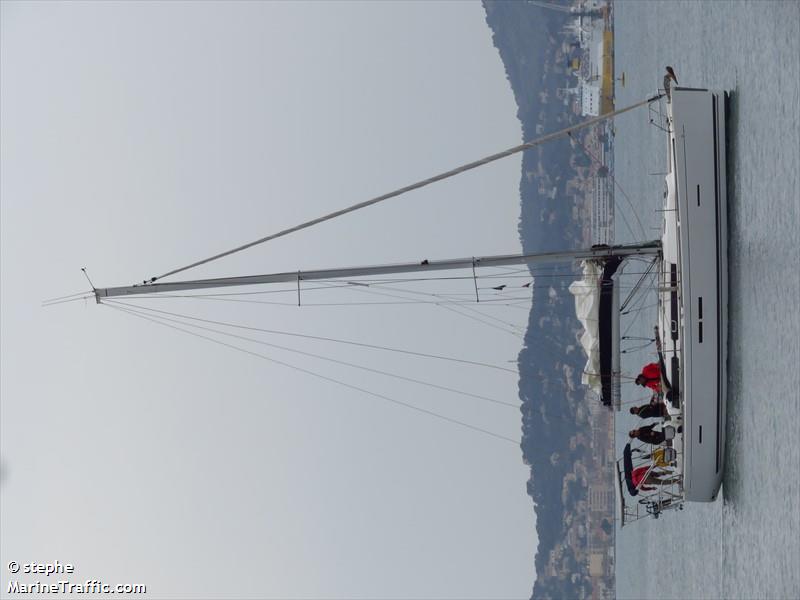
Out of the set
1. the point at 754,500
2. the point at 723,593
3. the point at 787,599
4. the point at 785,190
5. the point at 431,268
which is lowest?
the point at 723,593

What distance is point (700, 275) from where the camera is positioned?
1994 centimetres

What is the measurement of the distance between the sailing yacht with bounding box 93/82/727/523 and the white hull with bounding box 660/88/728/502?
22 millimetres

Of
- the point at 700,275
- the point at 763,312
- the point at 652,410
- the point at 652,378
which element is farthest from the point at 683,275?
the point at 652,410

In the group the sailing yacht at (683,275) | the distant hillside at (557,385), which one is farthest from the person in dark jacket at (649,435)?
the distant hillside at (557,385)

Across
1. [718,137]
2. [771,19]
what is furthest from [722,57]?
[718,137]

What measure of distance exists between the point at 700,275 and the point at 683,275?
403 millimetres

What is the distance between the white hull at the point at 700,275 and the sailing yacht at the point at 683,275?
2 cm

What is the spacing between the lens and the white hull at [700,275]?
20.0m

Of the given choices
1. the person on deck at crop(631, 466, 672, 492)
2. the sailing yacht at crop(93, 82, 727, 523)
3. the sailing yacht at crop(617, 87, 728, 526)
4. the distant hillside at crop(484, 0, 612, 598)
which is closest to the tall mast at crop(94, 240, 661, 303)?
the sailing yacht at crop(93, 82, 727, 523)

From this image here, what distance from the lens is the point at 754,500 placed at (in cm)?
Result: 2214

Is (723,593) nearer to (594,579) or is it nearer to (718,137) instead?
(718,137)

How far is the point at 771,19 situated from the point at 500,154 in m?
9.12

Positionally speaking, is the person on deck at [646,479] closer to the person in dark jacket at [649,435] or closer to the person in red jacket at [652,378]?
the person in dark jacket at [649,435]

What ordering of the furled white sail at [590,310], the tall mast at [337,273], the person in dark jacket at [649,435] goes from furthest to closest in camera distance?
the furled white sail at [590,310], the person in dark jacket at [649,435], the tall mast at [337,273]
